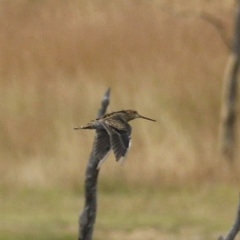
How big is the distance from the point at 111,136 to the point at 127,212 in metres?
5.37

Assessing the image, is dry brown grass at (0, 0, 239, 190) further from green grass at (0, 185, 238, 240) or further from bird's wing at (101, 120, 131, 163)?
bird's wing at (101, 120, 131, 163)

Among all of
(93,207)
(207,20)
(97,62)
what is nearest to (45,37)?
(97,62)

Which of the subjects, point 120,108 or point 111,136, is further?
point 120,108

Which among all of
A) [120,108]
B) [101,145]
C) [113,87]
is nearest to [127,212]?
[120,108]

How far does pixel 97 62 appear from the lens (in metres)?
8.58

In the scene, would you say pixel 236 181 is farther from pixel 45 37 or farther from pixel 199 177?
pixel 45 37

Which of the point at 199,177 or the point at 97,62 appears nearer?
the point at 199,177

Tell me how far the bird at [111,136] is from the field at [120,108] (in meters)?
4.20

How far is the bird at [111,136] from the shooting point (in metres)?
1.92

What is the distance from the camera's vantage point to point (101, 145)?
202 centimetres

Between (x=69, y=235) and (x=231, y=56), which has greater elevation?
(x=231, y=56)

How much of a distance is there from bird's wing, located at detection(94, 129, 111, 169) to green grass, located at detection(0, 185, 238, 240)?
4.03 metres

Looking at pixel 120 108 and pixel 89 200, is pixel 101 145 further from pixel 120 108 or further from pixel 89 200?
pixel 120 108

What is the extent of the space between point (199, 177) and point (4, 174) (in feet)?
6.10
